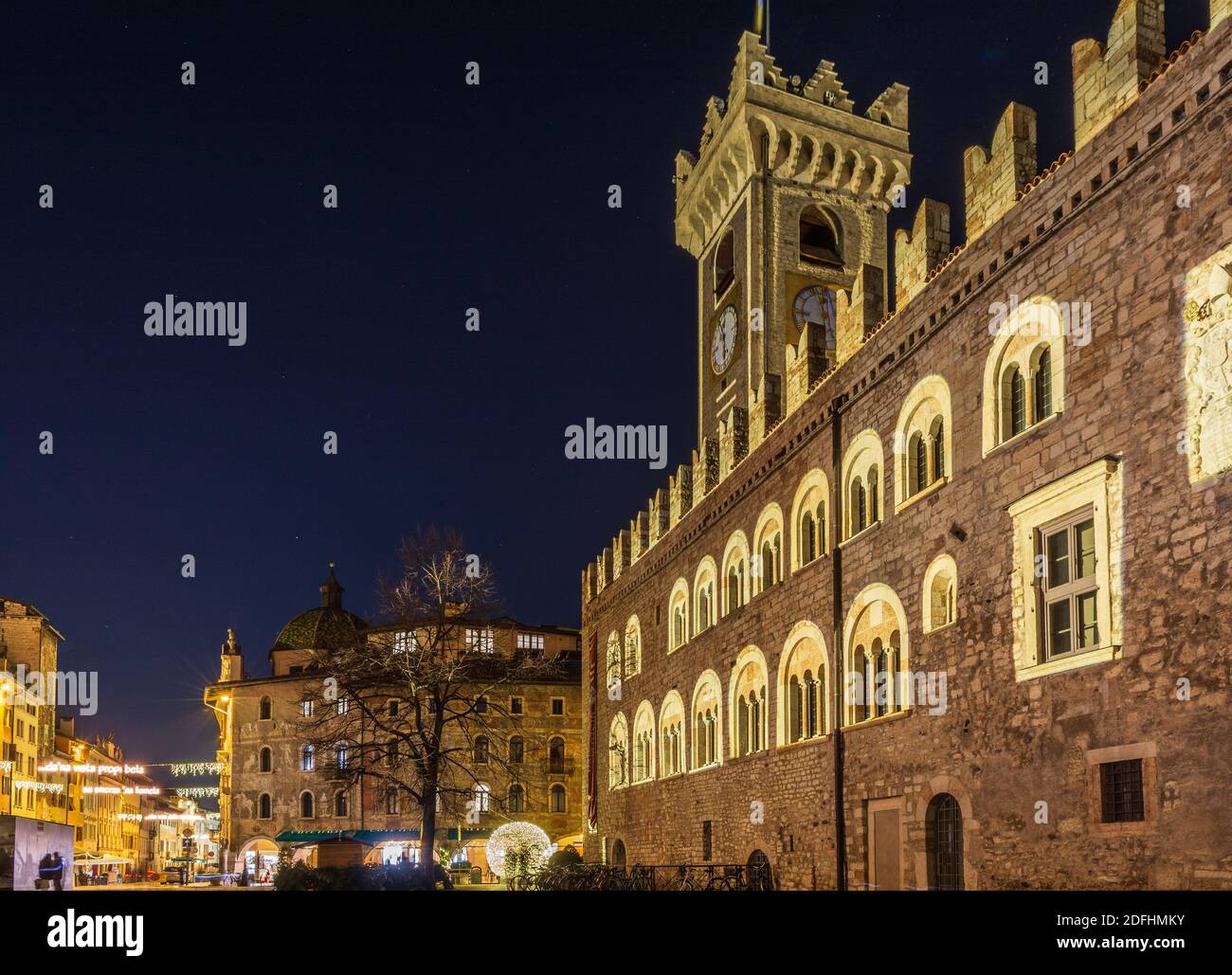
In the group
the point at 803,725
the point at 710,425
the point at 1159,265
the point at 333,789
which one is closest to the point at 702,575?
the point at 803,725

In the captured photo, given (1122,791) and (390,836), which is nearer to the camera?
(1122,791)

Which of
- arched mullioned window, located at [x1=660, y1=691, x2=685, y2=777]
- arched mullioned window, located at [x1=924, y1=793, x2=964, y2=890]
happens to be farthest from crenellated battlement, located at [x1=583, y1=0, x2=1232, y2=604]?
arched mullioned window, located at [x1=924, y1=793, x2=964, y2=890]

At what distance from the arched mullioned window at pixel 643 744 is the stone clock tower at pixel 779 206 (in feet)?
30.1

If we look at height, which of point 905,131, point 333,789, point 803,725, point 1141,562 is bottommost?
point 333,789

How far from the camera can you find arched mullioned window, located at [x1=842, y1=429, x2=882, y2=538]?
20.3 meters

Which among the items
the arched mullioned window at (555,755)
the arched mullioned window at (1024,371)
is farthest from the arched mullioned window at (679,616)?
the arched mullioned window at (555,755)

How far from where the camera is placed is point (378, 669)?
113 feet

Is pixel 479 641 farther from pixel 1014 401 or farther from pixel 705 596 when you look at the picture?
pixel 1014 401

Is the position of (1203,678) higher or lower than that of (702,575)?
lower

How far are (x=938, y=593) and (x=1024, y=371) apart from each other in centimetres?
372

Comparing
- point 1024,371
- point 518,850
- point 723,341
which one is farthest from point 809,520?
point 723,341

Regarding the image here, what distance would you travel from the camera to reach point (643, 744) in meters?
35.9
